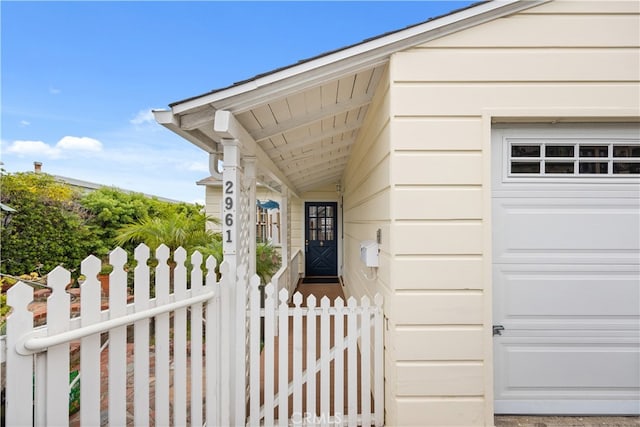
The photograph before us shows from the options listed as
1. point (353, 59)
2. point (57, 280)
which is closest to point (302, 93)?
point (353, 59)

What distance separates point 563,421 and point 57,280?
2938 millimetres

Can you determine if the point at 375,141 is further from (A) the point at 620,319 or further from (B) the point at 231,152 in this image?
(A) the point at 620,319

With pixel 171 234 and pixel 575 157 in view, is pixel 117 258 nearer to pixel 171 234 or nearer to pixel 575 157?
pixel 575 157

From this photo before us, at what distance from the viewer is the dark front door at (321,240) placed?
8.70 m

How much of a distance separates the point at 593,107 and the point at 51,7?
9447 mm

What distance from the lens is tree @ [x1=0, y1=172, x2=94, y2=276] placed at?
5.04 meters

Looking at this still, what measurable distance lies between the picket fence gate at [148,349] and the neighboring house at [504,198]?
1.21 ft

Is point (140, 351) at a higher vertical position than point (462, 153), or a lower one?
lower

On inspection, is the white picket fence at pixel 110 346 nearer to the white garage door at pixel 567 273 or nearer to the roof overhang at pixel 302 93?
the roof overhang at pixel 302 93

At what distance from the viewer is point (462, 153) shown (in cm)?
196

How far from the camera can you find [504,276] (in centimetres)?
205

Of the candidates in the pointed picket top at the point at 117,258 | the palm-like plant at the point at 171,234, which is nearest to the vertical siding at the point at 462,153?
the pointed picket top at the point at 117,258

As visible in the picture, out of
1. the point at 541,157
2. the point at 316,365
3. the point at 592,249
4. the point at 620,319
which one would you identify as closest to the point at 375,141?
the point at 541,157

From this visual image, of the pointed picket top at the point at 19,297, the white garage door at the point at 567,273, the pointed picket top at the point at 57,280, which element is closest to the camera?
the pointed picket top at the point at 19,297
